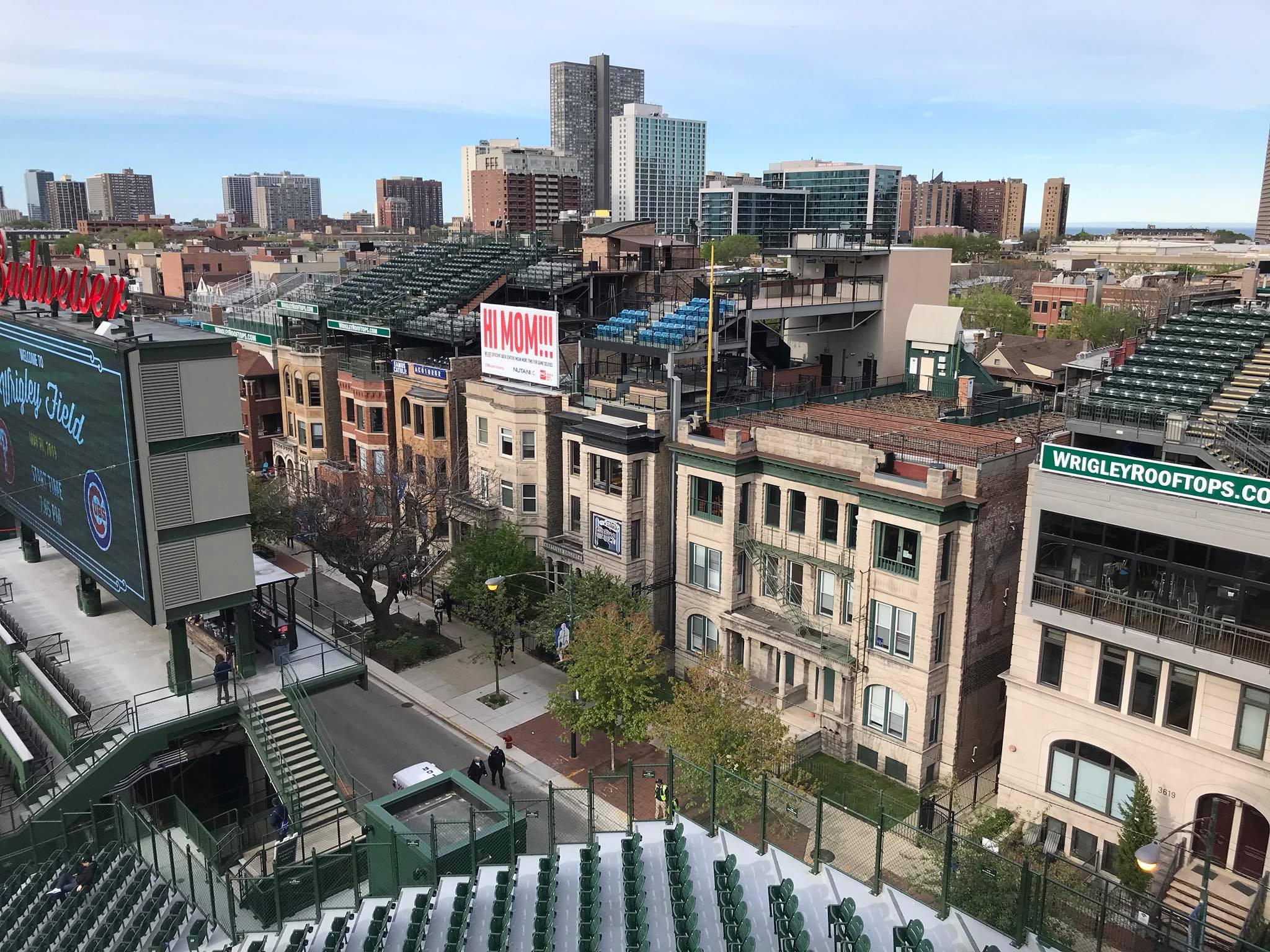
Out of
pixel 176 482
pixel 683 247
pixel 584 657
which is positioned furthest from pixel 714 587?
pixel 683 247

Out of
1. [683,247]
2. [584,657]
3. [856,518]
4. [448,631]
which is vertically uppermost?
[683,247]

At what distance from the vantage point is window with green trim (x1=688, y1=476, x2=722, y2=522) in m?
38.8

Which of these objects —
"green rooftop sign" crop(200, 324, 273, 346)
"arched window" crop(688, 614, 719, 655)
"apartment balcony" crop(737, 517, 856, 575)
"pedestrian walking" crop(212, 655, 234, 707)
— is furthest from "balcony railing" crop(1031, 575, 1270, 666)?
"green rooftop sign" crop(200, 324, 273, 346)

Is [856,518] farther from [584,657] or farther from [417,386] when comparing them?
[417,386]

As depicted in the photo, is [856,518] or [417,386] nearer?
[856,518]

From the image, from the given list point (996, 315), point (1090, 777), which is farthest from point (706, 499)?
point (996, 315)

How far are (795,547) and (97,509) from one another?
23388 millimetres

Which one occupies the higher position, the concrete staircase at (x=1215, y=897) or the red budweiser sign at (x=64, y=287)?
the red budweiser sign at (x=64, y=287)

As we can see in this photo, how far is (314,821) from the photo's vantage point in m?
27.4

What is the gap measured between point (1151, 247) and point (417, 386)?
141589mm

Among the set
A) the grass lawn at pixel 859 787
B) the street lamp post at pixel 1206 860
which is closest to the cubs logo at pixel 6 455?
the grass lawn at pixel 859 787

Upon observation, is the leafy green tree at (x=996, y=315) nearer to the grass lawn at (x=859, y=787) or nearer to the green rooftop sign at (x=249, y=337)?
the green rooftop sign at (x=249, y=337)

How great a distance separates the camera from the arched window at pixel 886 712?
33594mm

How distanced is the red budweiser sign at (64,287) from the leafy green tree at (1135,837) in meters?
30.8
